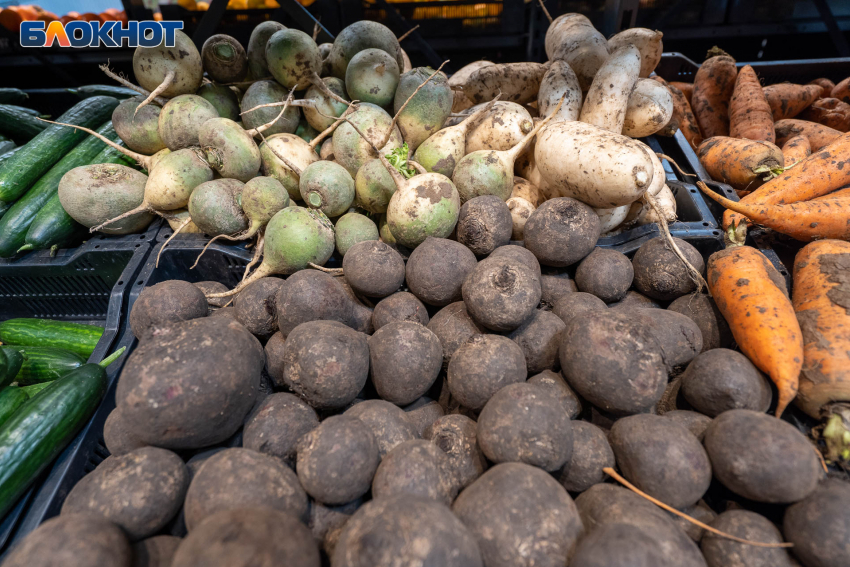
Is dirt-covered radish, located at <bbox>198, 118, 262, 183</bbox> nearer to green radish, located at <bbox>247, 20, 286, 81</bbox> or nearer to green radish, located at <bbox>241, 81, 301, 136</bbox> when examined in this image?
green radish, located at <bbox>241, 81, 301, 136</bbox>

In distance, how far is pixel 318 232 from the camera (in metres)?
2.50

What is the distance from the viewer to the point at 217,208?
2.62 m

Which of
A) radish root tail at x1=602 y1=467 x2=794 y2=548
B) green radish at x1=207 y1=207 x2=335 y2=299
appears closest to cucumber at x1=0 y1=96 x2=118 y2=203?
green radish at x1=207 y1=207 x2=335 y2=299

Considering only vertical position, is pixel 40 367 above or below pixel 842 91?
below

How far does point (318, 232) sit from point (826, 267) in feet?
8.96

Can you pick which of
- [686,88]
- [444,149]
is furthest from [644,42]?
[444,149]

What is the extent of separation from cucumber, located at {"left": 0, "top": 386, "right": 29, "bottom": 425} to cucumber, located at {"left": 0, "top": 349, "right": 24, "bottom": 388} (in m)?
0.07

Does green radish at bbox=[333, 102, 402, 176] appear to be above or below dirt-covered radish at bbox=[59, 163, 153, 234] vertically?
above

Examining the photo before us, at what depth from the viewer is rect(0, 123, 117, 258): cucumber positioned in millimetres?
2926

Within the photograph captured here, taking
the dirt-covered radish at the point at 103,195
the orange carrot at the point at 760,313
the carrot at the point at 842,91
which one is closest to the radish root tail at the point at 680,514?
the orange carrot at the point at 760,313

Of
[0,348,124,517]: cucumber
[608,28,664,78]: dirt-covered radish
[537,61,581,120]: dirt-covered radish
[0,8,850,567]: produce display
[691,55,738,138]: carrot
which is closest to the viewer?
[0,8,850,567]: produce display

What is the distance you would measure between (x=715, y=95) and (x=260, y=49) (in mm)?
4266

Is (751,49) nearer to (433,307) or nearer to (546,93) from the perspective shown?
(546,93)

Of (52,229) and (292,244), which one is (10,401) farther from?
(292,244)
